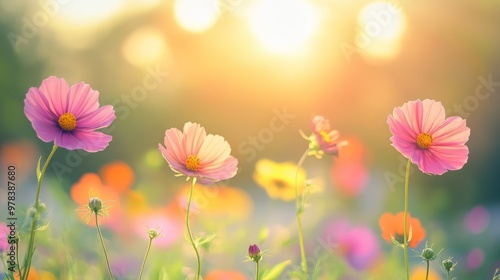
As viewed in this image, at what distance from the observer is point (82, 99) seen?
0.56 m

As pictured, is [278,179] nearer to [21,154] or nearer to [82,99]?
[82,99]

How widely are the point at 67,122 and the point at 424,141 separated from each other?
12.8 inches

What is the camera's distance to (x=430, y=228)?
1310 millimetres

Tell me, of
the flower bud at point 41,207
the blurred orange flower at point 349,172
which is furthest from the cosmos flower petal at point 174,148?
the blurred orange flower at point 349,172

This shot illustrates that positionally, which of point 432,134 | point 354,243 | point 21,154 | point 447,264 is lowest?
point 447,264


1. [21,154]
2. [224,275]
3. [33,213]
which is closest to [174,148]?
[33,213]

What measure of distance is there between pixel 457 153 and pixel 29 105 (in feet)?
1.25

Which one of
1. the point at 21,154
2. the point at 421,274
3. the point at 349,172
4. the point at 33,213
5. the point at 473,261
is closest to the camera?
the point at 33,213

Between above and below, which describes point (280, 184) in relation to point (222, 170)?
above

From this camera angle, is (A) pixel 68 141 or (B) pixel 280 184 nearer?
(A) pixel 68 141

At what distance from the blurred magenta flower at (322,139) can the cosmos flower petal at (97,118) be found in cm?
25

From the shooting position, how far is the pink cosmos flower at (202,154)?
56 centimetres

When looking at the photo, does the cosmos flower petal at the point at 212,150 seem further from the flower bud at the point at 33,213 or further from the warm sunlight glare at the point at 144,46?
the warm sunlight glare at the point at 144,46

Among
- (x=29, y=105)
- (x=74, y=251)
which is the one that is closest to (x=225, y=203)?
(x=74, y=251)
